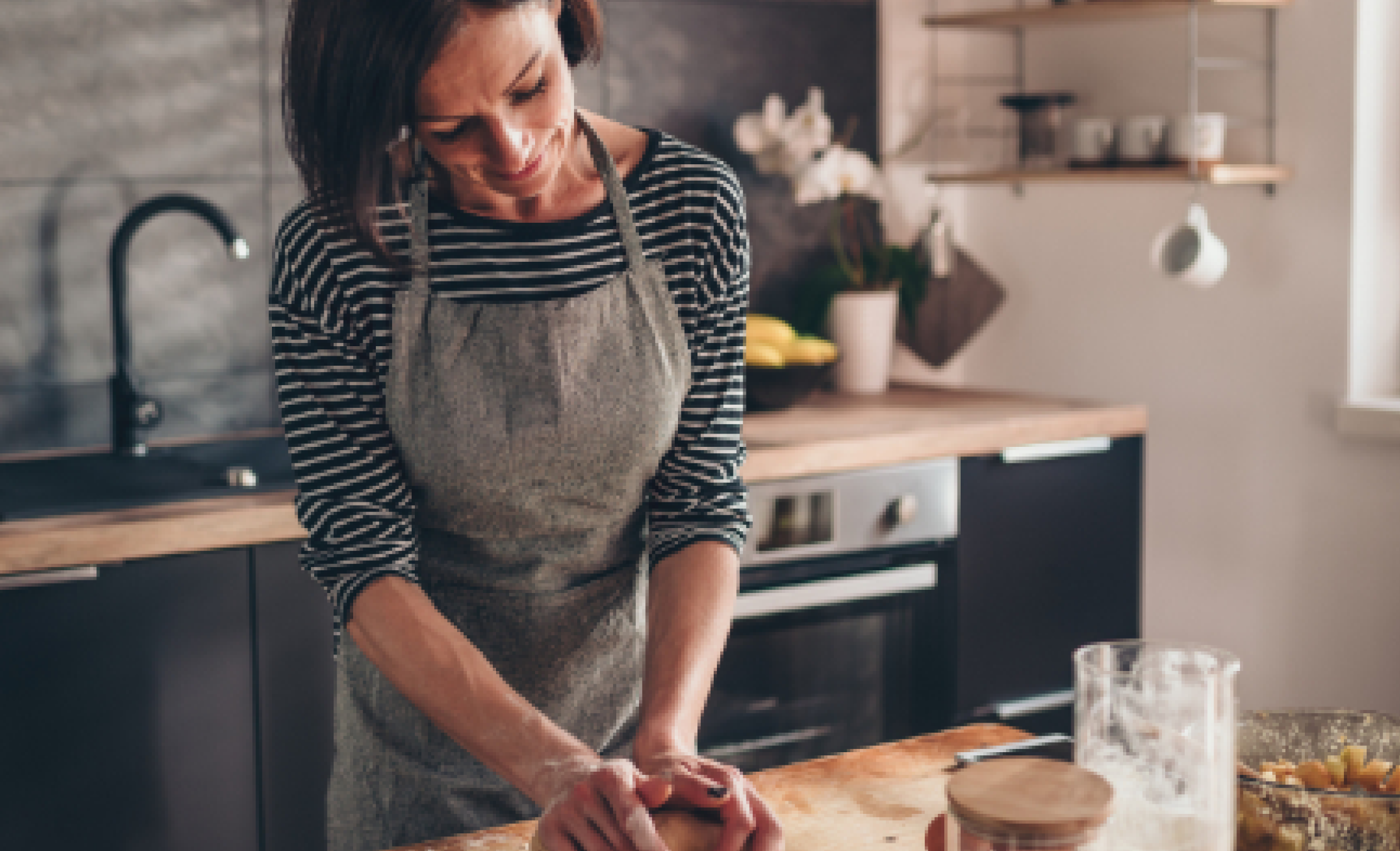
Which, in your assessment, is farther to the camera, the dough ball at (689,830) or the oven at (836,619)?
the oven at (836,619)

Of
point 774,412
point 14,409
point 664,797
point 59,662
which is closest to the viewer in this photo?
point 664,797

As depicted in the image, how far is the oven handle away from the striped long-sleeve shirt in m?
0.77

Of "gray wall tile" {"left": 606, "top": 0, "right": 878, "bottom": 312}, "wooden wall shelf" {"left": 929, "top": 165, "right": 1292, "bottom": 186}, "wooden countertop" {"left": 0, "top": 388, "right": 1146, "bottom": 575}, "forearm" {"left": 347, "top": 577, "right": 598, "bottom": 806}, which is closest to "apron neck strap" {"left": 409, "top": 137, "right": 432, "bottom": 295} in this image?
"forearm" {"left": 347, "top": 577, "right": 598, "bottom": 806}

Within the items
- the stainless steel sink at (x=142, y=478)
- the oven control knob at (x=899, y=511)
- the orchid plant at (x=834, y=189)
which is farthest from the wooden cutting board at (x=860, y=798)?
the orchid plant at (x=834, y=189)

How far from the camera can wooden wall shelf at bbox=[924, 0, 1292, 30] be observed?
2.32 m

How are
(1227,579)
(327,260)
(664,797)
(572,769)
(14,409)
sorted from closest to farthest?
(664,797) < (572,769) < (327,260) < (14,409) < (1227,579)

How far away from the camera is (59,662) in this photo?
5.41 feet

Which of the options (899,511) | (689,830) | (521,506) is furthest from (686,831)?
(899,511)

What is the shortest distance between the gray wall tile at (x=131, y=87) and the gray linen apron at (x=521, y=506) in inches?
44.4

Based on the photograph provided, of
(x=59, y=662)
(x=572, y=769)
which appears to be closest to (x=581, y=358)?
(x=572, y=769)

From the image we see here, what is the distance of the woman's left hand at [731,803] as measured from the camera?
873mm

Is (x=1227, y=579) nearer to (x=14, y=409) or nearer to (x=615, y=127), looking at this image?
(x=615, y=127)

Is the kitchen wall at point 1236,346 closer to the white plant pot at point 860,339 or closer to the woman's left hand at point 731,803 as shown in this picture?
the white plant pot at point 860,339

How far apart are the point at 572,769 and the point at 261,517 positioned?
2.87 feet
